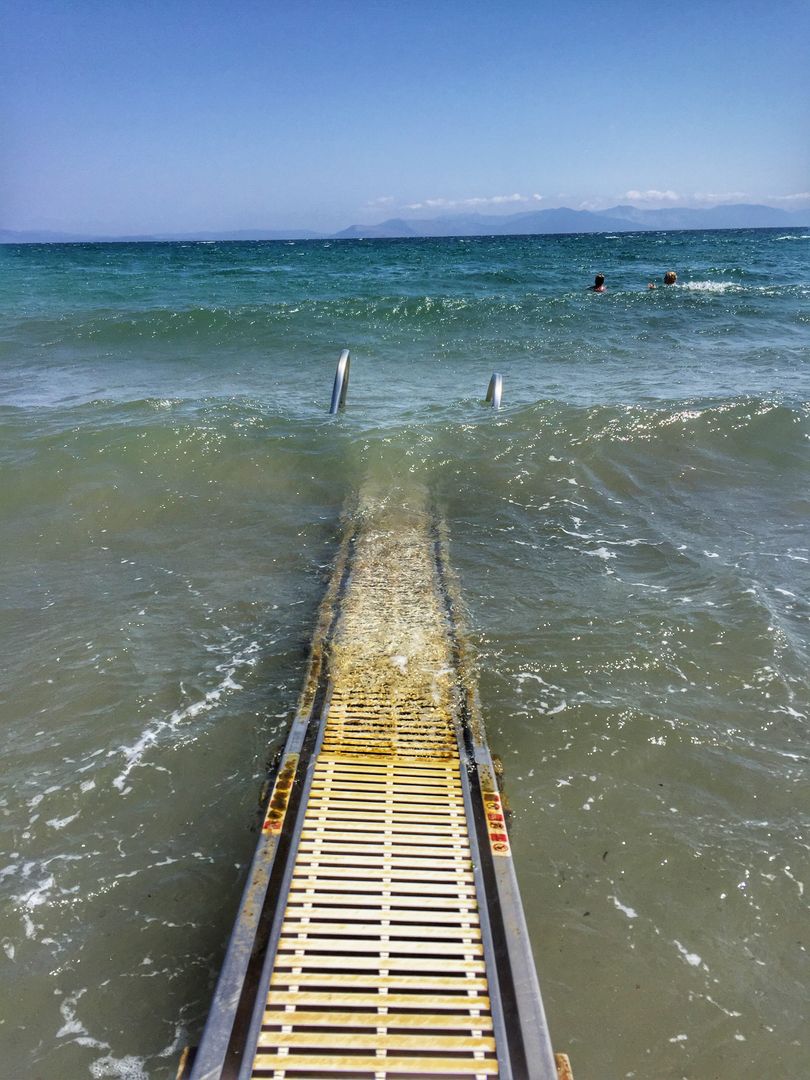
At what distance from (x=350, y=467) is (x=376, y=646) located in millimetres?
6042

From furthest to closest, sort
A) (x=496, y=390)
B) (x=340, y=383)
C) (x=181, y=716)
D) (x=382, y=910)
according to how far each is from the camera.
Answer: (x=496, y=390) < (x=340, y=383) < (x=181, y=716) < (x=382, y=910)

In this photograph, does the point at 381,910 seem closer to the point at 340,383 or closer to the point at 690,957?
the point at 690,957

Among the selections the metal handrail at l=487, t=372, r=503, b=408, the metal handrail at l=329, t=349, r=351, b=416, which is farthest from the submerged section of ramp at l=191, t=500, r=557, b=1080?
the metal handrail at l=487, t=372, r=503, b=408

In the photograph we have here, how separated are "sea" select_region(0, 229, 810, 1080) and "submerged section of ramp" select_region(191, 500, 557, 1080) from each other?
43 centimetres

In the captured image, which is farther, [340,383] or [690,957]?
[340,383]

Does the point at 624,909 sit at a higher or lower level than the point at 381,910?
lower

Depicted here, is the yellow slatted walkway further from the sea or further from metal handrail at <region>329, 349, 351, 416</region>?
metal handrail at <region>329, 349, 351, 416</region>

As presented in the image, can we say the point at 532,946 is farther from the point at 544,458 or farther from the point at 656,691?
the point at 544,458

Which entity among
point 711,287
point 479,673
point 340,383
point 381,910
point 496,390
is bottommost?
point 381,910

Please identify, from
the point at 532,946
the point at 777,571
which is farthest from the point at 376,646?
the point at 777,571

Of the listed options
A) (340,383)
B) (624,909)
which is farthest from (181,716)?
(340,383)

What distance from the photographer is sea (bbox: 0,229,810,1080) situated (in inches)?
159

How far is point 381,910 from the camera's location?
Result: 4.13 meters

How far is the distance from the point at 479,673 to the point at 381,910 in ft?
9.38
